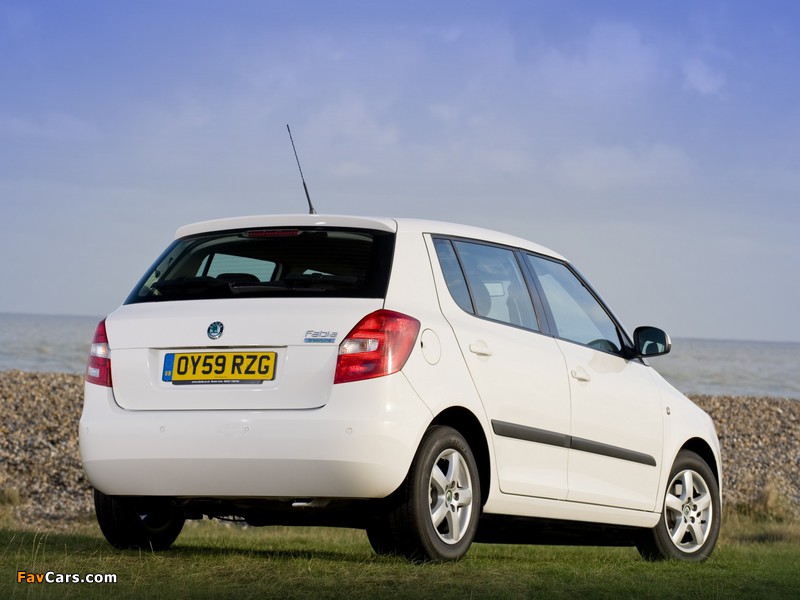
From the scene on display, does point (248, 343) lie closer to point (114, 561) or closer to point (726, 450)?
point (114, 561)

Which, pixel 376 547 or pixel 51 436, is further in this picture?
pixel 51 436

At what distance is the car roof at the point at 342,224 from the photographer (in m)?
6.38

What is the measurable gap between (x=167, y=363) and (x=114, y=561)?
108 cm

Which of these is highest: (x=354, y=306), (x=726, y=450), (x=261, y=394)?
(x=354, y=306)

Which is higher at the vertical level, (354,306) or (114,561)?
(354,306)

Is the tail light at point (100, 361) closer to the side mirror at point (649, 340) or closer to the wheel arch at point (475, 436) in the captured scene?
the wheel arch at point (475, 436)

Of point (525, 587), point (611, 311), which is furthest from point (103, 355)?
point (611, 311)

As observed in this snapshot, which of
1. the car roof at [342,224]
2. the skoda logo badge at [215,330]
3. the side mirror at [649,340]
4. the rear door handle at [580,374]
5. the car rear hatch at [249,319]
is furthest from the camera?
the side mirror at [649,340]

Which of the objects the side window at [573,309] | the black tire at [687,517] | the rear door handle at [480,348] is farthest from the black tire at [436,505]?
the black tire at [687,517]

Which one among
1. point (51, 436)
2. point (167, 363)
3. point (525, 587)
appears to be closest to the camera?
point (525, 587)

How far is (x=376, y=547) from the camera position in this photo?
6254mm

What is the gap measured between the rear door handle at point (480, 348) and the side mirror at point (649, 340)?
198cm

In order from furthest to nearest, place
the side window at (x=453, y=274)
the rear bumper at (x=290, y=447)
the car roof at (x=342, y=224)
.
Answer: the side window at (x=453, y=274) → the car roof at (x=342, y=224) → the rear bumper at (x=290, y=447)

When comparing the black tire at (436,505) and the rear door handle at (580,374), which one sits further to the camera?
the rear door handle at (580,374)
